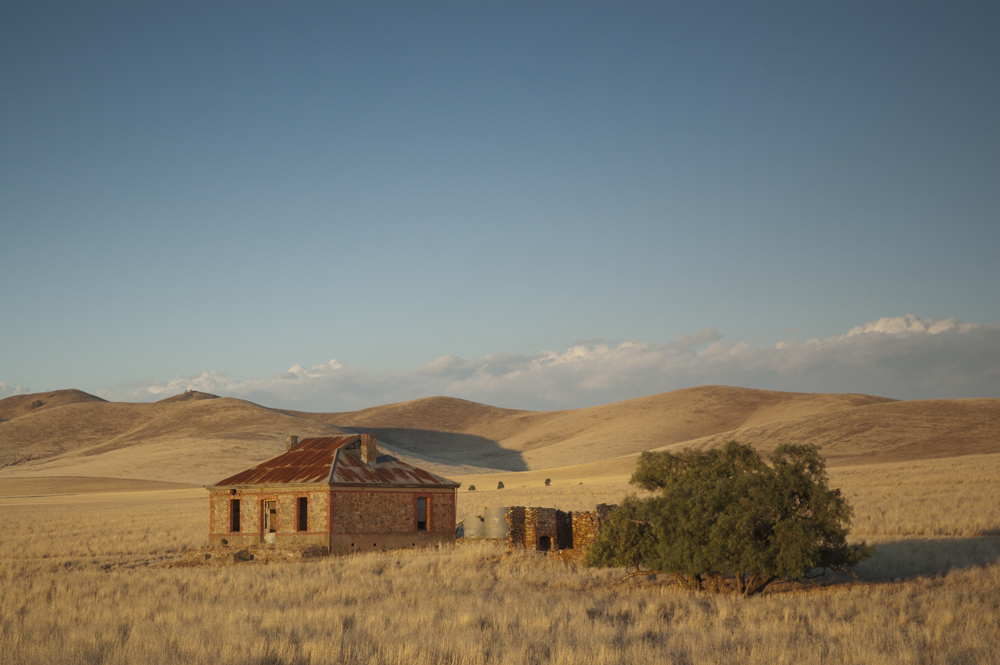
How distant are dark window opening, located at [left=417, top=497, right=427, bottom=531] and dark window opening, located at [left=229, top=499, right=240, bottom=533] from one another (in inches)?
314

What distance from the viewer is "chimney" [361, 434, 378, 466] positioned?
3625 centimetres

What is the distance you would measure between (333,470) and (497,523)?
7166mm

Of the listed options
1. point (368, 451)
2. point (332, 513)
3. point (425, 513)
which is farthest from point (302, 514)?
point (425, 513)

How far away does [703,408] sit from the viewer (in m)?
152

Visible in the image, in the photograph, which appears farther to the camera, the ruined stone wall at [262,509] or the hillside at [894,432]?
the hillside at [894,432]

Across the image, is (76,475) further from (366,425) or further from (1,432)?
(366,425)

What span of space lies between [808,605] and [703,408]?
137731mm

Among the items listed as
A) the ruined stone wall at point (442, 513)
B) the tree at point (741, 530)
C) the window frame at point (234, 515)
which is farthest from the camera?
the window frame at point (234, 515)

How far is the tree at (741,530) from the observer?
18562 mm

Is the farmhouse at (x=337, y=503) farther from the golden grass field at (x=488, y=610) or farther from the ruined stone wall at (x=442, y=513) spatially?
the golden grass field at (x=488, y=610)

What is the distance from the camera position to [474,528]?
34.5m

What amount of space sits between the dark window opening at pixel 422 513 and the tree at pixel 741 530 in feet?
49.6

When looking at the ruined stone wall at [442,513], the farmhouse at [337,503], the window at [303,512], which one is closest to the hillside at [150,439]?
the farmhouse at [337,503]

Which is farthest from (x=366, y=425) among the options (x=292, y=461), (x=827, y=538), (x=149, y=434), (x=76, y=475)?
(x=827, y=538)
